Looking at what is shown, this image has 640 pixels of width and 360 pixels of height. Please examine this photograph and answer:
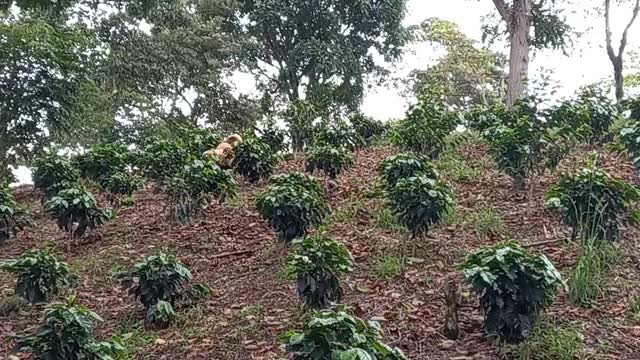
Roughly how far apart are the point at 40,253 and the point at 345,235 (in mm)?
2373

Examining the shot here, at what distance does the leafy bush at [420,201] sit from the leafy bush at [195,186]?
1881 millimetres

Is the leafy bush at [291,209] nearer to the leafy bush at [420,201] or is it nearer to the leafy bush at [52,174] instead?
the leafy bush at [420,201]

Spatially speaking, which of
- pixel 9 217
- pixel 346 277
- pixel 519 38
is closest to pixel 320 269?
pixel 346 277

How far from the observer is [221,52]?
1264 cm

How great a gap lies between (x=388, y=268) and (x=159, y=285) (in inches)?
63.0

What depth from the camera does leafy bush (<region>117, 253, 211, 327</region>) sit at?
4.25 m

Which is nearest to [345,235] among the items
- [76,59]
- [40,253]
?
Result: [40,253]

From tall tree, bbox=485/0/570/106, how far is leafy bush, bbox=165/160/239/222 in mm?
5042

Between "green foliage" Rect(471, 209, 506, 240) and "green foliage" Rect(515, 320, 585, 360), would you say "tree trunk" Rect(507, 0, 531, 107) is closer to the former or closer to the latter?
"green foliage" Rect(471, 209, 506, 240)

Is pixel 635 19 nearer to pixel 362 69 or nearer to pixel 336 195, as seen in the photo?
pixel 362 69

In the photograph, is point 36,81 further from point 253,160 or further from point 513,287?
point 513,287

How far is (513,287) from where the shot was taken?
3.23 meters

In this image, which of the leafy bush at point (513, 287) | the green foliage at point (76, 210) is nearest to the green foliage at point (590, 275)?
the leafy bush at point (513, 287)

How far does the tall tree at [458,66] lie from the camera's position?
56.3ft
